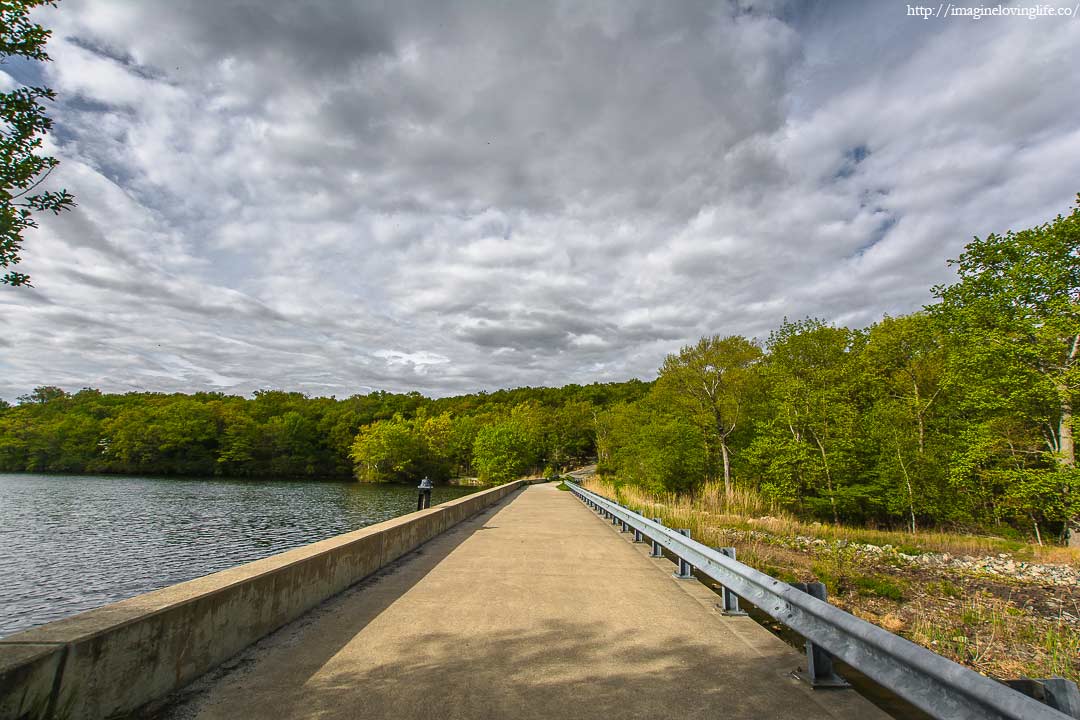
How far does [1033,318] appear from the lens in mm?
17984

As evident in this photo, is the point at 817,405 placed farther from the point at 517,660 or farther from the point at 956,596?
the point at 517,660

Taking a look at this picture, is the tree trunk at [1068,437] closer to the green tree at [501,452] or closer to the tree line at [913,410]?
the tree line at [913,410]

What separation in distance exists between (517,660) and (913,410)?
90.1ft

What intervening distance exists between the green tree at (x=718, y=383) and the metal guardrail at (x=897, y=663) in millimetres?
29733

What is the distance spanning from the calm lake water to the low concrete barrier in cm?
988

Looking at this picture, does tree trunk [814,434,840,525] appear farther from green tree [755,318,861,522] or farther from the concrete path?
the concrete path

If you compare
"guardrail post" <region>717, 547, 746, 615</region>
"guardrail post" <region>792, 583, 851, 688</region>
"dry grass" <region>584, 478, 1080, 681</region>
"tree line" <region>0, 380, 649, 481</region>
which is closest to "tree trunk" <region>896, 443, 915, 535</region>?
"dry grass" <region>584, 478, 1080, 681</region>

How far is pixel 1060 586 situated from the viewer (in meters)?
12.9

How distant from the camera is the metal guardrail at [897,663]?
1907 millimetres

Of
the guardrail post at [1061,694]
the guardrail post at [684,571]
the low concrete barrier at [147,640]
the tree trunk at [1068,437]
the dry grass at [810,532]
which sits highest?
the tree trunk at [1068,437]

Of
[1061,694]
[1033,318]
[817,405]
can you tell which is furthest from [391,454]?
[1061,694]

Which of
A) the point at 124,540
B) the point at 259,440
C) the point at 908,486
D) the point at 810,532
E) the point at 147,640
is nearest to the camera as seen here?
the point at 147,640

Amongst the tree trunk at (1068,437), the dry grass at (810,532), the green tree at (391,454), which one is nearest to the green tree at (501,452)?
the green tree at (391,454)

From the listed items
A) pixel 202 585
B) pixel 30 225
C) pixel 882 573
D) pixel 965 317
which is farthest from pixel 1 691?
pixel 965 317
